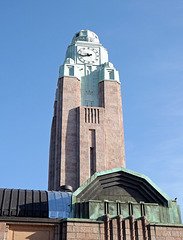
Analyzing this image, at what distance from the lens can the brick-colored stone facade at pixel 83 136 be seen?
48.4 metres

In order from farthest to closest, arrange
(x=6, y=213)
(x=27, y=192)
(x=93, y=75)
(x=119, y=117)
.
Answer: (x=93, y=75) < (x=119, y=117) < (x=27, y=192) < (x=6, y=213)

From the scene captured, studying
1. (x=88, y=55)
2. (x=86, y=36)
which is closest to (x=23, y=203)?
(x=88, y=55)

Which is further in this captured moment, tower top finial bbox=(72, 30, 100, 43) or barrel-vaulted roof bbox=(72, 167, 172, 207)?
tower top finial bbox=(72, 30, 100, 43)

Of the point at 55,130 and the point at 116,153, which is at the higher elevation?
the point at 55,130

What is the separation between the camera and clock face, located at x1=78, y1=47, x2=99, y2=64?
194 ft

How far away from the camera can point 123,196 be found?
82.8 feet

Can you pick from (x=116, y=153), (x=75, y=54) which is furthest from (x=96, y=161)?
(x=75, y=54)

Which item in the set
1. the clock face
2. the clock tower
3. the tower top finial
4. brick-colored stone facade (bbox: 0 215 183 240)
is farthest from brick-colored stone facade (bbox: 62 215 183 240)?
the tower top finial

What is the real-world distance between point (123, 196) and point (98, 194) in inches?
64.6

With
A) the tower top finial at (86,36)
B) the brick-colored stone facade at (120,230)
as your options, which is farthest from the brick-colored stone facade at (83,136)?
the brick-colored stone facade at (120,230)

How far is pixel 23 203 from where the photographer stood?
75.6 feet

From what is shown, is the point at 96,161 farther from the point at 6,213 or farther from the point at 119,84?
the point at 6,213

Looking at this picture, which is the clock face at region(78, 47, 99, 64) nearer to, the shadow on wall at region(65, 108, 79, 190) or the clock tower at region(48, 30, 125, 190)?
the clock tower at region(48, 30, 125, 190)

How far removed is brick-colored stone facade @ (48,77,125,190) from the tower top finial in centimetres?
1020
